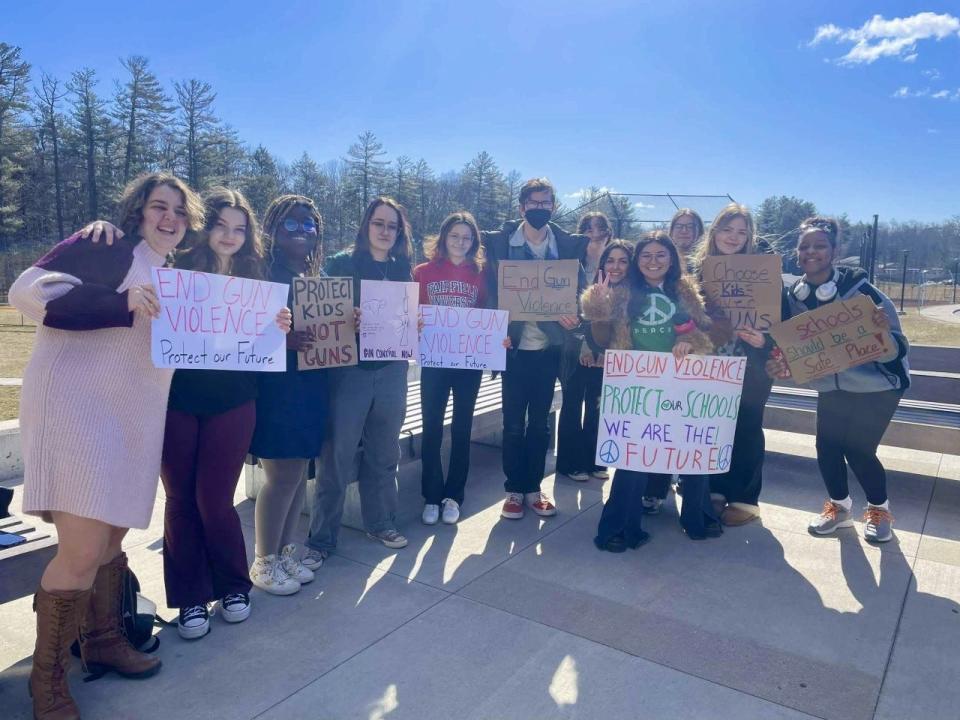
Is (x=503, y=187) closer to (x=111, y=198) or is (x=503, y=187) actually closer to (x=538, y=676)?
(x=111, y=198)

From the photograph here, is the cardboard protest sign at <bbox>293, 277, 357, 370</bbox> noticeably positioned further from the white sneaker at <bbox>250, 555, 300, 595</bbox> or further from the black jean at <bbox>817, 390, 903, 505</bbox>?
the black jean at <bbox>817, 390, 903, 505</bbox>

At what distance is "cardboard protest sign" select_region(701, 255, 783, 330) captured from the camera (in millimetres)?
3961

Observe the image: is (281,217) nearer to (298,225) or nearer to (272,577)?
(298,225)

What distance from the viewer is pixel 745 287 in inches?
158

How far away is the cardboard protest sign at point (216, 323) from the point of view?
103 inches

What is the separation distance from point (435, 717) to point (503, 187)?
6043cm

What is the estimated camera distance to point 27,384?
2322 millimetres

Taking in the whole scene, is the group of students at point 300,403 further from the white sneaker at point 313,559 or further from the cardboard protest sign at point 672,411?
the cardboard protest sign at point 672,411

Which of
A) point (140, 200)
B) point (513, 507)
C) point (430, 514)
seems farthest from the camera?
point (513, 507)

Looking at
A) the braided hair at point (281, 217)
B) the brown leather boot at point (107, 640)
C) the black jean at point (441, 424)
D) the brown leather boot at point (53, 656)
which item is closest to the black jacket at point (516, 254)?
the black jean at point (441, 424)

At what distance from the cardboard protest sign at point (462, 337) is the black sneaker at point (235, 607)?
1.63 m

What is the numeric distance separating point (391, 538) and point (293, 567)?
2.16ft

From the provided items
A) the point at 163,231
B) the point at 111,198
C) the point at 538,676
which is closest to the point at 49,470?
the point at 163,231

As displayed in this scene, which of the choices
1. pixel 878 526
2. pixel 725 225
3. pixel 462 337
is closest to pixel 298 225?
pixel 462 337
